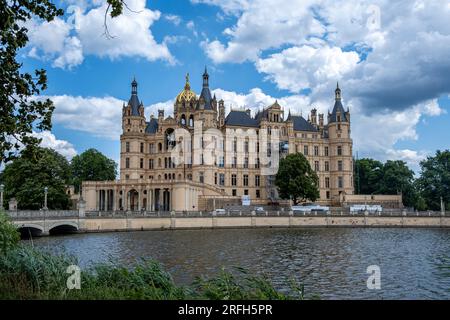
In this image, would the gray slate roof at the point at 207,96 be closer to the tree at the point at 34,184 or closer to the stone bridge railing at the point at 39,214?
the tree at the point at 34,184

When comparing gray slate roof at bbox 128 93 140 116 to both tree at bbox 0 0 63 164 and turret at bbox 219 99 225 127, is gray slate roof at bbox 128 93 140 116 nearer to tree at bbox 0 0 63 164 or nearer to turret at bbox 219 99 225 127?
turret at bbox 219 99 225 127

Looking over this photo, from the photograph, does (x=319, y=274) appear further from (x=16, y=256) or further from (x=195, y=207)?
(x=195, y=207)

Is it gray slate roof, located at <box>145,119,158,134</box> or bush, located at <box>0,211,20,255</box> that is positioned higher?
gray slate roof, located at <box>145,119,158,134</box>

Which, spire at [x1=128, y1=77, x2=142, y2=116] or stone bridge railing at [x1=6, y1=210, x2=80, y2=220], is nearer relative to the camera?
stone bridge railing at [x1=6, y1=210, x2=80, y2=220]

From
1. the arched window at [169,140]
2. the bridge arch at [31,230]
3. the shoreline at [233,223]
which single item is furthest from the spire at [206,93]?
the bridge arch at [31,230]

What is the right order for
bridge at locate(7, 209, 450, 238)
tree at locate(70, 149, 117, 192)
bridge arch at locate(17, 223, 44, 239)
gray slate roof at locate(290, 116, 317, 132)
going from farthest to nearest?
gray slate roof at locate(290, 116, 317, 132) → tree at locate(70, 149, 117, 192) → bridge at locate(7, 209, 450, 238) → bridge arch at locate(17, 223, 44, 239)

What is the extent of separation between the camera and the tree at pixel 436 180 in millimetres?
76250

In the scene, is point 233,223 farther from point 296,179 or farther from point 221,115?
point 221,115

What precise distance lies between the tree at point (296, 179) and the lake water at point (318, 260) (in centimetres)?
2906

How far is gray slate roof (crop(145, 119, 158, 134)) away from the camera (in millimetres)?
82250

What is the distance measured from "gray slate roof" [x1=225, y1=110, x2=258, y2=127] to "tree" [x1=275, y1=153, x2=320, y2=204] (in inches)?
529

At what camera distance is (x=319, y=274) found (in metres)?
22.1

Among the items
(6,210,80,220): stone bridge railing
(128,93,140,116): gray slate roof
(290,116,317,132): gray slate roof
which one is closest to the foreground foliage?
(6,210,80,220): stone bridge railing

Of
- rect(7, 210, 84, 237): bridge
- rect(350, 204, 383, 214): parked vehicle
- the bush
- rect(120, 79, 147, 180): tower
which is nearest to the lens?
the bush
